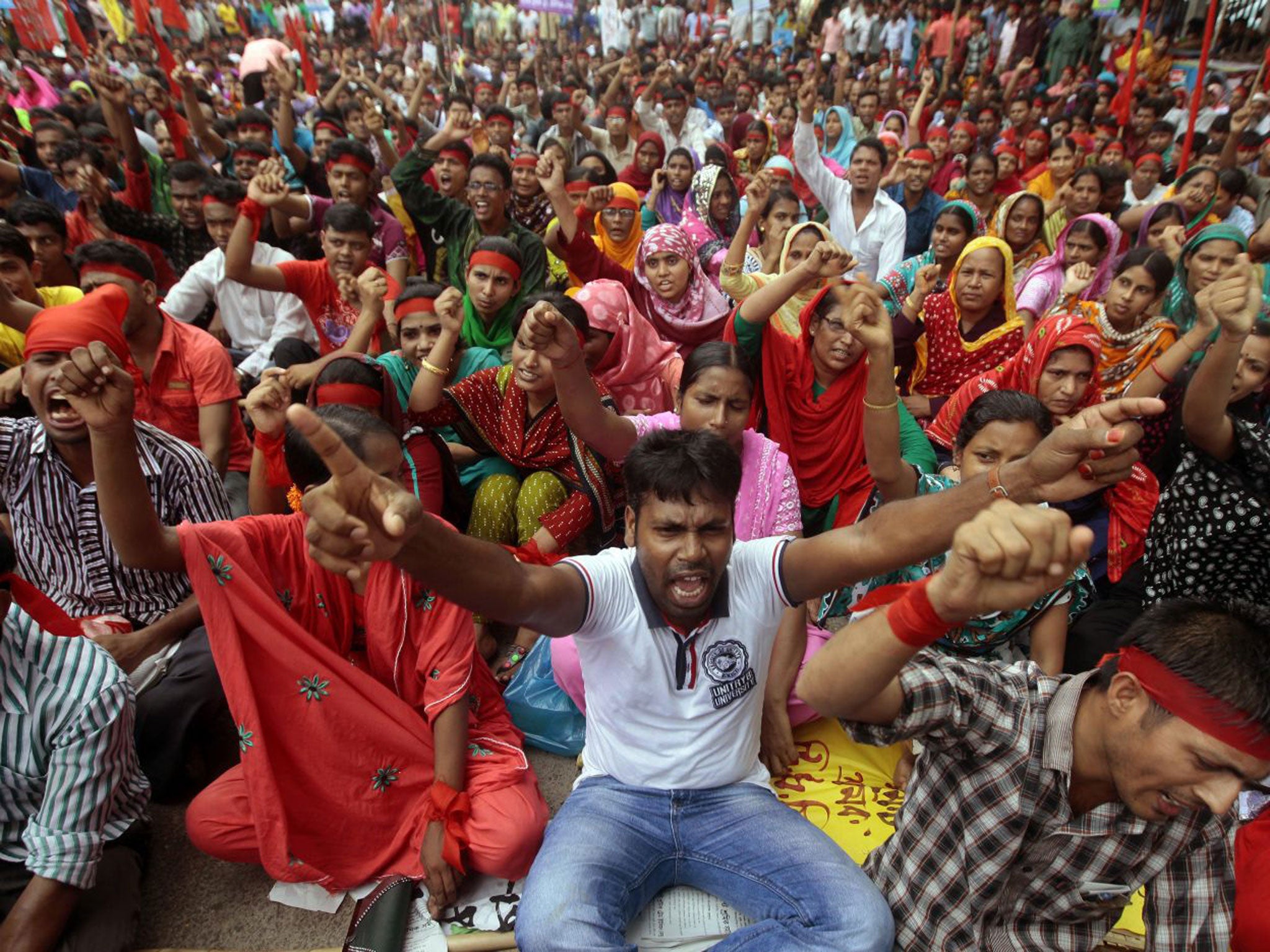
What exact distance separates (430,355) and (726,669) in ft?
7.30

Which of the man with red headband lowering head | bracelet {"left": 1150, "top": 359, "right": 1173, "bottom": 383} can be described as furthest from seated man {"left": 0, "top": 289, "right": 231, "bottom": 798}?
bracelet {"left": 1150, "top": 359, "right": 1173, "bottom": 383}

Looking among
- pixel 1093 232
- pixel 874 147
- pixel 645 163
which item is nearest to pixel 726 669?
pixel 1093 232

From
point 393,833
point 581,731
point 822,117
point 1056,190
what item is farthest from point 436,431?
point 822,117

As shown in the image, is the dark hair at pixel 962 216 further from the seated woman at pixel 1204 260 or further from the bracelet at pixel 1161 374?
the bracelet at pixel 1161 374

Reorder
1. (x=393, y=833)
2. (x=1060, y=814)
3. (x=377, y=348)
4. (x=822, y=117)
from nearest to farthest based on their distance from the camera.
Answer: (x=1060, y=814)
(x=393, y=833)
(x=377, y=348)
(x=822, y=117)

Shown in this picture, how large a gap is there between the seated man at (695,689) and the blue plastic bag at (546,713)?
2.15 feet

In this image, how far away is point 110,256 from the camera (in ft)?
A: 10.3

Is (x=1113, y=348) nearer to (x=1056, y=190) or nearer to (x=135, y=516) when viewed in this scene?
(x=1056, y=190)

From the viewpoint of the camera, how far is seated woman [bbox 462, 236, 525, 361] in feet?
13.1

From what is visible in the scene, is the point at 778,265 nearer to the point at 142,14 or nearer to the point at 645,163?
the point at 645,163

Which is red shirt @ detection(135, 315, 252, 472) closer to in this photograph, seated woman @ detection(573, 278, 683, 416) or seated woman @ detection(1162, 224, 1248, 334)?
seated woman @ detection(573, 278, 683, 416)

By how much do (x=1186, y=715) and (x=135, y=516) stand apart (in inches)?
91.7

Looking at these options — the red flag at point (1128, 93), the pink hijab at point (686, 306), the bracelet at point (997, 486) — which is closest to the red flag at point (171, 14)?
the pink hijab at point (686, 306)

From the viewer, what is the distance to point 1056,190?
667cm
